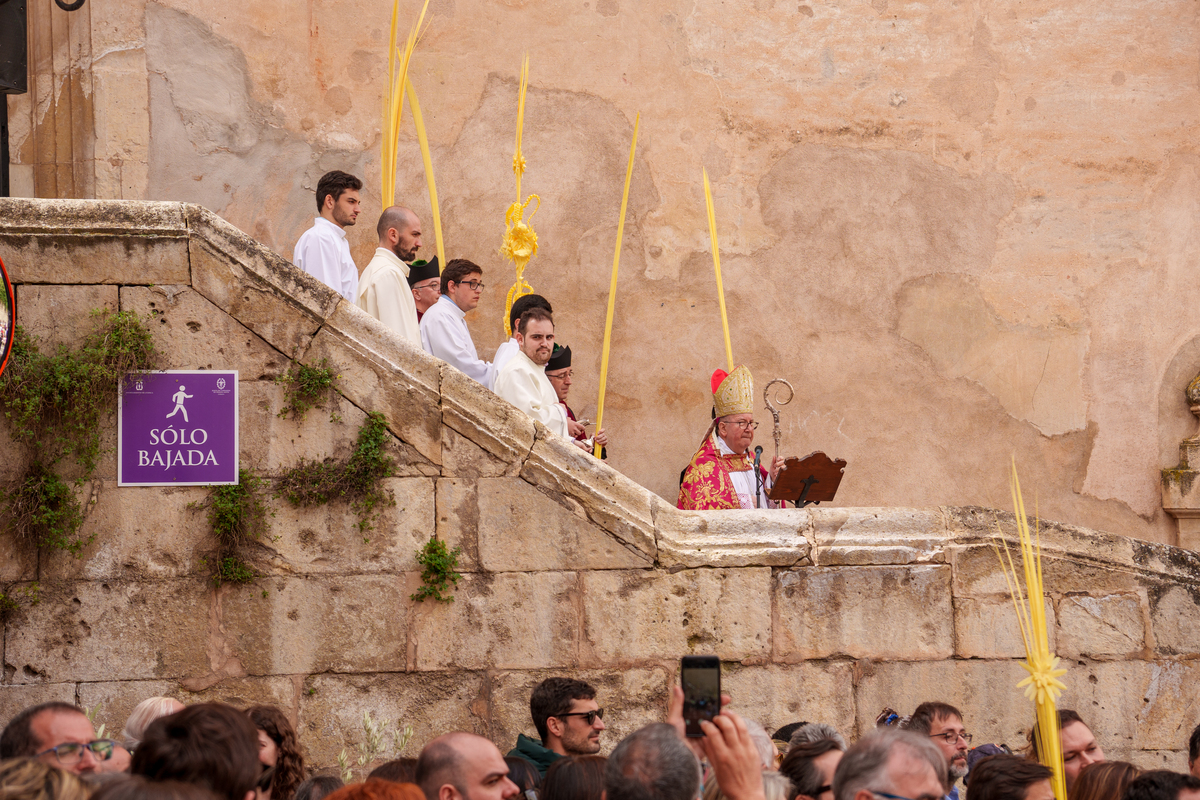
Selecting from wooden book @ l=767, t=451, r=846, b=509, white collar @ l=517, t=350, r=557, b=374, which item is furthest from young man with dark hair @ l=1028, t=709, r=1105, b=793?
white collar @ l=517, t=350, r=557, b=374

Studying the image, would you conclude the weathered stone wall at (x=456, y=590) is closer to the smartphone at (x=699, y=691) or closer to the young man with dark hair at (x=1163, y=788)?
the young man with dark hair at (x=1163, y=788)

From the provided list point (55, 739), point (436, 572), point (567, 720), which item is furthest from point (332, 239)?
point (55, 739)

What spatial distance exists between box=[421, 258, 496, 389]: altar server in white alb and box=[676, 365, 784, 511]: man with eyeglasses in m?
1.22

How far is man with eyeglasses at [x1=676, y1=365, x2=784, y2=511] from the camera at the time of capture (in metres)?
6.13

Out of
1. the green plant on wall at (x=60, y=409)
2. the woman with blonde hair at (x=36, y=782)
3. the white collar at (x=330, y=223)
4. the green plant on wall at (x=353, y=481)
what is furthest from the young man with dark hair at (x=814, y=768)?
the white collar at (x=330, y=223)

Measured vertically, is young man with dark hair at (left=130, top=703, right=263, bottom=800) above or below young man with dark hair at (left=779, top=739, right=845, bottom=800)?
above

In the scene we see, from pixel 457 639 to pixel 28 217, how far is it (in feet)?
8.17

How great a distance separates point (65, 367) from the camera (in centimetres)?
472

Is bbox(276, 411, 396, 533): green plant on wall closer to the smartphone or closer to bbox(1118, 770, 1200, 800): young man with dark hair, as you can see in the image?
the smartphone

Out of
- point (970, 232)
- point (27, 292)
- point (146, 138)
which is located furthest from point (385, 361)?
point (970, 232)

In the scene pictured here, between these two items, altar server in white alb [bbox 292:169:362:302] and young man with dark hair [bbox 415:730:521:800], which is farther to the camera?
altar server in white alb [bbox 292:169:362:302]

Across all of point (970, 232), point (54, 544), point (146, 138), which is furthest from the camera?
point (970, 232)

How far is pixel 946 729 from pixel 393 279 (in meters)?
3.49

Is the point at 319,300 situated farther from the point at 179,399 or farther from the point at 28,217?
the point at 28,217
